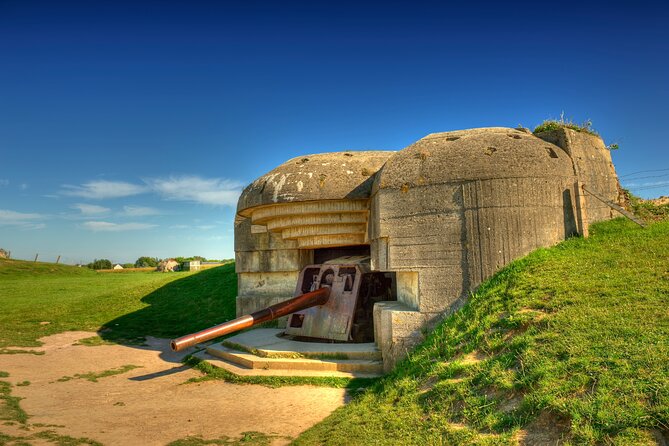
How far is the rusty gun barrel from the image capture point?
21.4 feet

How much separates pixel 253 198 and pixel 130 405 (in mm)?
3990

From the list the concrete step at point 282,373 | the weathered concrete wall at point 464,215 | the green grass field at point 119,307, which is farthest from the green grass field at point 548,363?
the green grass field at point 119,307

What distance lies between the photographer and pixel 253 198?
8.52 m

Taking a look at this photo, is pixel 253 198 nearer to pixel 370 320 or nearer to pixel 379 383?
pixel 370 320

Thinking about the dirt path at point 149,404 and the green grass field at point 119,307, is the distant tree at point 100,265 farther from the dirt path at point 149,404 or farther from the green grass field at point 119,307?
the dirt path at point 149,404

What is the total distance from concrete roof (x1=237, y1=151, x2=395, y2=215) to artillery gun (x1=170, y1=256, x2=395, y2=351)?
54.4 inches

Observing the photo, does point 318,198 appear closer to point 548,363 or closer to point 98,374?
point 98,374

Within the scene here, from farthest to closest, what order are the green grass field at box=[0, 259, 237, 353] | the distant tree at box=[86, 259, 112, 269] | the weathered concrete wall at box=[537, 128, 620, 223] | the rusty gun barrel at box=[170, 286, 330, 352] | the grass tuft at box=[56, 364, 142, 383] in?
the distant tree at box=[86, 259, 112, 269], the green grass field at box=[0, 259, 237, 353], the grass tuft at box=[56, 364, 142, 383], the weathered concrete wall at box=[537, 128, 620, 223], the rusty gun barrel at box=[170, 286, 330, 352]

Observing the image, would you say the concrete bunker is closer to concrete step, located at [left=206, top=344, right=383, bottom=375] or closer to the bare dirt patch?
concrete step, located at [left=206, top=344, right=383, bottom=375]

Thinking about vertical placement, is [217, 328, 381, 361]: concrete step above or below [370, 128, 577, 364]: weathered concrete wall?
below

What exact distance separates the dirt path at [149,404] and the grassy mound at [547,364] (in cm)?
63

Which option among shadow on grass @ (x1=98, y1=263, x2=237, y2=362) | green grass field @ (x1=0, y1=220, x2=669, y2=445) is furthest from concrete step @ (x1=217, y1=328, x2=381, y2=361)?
shadow on grass @ (x1=98, y1=263, x2=237, y2=362)

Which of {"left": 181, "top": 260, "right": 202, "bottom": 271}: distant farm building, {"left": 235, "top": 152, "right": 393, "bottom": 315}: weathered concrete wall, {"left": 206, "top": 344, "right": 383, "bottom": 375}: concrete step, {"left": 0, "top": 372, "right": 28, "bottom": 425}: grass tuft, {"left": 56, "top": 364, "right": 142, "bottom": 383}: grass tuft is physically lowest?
{"left": 56, "top": 364, "right": 142, "bottom": 383}: grass tuft

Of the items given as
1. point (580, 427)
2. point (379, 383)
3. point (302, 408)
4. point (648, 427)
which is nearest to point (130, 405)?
point (302, 408)
